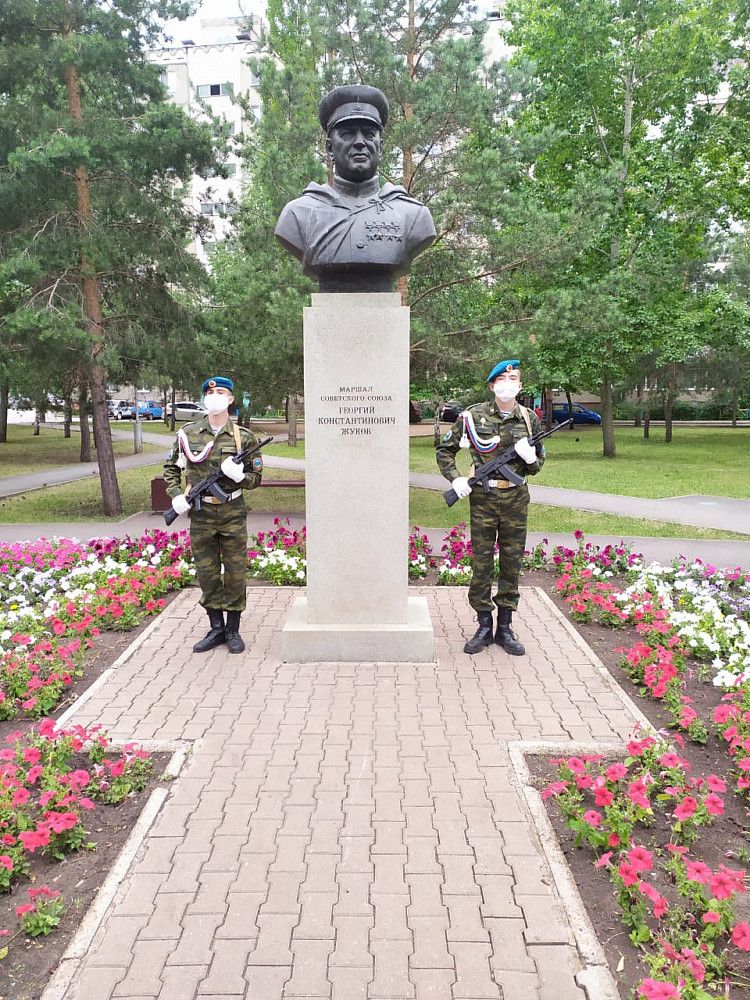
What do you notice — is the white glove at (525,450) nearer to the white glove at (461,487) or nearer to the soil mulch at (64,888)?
the white glove at (461,487)

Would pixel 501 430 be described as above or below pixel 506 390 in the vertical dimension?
below

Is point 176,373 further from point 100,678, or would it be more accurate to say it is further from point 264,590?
point 100,678

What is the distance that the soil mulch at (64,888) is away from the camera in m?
2.56

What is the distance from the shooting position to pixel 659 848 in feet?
10.6

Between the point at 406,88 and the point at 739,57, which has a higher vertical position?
the point at 739,57

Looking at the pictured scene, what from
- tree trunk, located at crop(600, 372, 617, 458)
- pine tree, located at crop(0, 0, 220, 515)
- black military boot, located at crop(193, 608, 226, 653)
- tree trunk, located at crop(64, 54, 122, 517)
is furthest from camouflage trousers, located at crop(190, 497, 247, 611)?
tree trunk, located at crop(600, 372, 617, 458)

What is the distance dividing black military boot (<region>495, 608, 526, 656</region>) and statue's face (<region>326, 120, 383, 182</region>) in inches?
128

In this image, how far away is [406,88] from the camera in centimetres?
993

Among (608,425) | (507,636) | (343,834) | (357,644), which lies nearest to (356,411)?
(357,644)

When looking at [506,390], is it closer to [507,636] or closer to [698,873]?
[507,636]

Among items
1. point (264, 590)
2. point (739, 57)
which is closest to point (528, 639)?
point (264, 590)

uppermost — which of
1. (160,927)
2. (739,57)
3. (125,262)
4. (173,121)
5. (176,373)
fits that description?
(739,57)

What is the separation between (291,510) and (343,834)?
9.72m

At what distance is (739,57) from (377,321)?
20476mm
